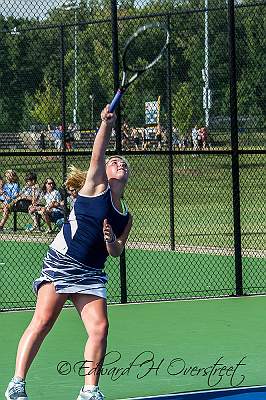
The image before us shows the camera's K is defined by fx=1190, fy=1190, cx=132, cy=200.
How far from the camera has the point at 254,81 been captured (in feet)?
70.2

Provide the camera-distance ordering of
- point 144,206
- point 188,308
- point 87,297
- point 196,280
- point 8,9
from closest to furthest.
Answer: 1. point 87,297
2. point 188,308
3. point 8,9
4. point 196,280
5. point 144,206

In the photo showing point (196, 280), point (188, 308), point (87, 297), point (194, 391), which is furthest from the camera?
point (196, 280)

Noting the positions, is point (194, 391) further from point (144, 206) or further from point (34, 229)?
point (144, 206)

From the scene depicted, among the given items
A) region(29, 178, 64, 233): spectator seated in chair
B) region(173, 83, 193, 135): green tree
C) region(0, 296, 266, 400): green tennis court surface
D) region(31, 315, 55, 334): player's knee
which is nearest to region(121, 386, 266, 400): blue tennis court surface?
region(0, 296, 266, 400): green tennis court surface

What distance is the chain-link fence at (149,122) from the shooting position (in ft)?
47.5

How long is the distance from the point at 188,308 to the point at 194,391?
3875mm

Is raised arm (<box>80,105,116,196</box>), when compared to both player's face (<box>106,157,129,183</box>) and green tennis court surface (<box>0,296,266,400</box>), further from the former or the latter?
green tennis court surface (<box>0,296,266,400</box>)

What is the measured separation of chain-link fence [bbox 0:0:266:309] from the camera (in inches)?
570

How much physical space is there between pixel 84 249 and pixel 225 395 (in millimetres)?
1429

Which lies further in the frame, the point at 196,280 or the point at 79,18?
the point at 79,18

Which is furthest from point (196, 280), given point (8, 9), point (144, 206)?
point (144, 206)

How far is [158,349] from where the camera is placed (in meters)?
9.57

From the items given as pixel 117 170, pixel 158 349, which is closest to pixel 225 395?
pixel 117 170

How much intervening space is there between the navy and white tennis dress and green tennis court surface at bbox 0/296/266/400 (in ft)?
3.21
